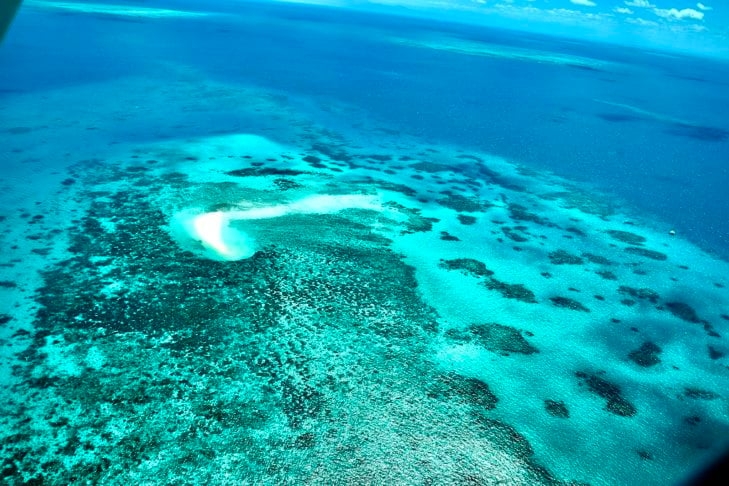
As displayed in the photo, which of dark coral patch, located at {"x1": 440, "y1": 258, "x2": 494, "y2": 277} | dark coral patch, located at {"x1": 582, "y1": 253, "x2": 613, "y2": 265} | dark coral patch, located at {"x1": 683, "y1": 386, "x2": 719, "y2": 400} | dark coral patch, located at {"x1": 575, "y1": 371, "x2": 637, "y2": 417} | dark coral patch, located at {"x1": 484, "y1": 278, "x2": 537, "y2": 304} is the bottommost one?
dark coral patch, located at {"x1": 575, "y1": 371, "x2": 637, "y2": 417}

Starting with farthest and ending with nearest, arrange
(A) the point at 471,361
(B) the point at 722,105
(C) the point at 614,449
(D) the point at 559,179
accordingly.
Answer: (B) the point at 722,105 < (D) the point at 559,179 < (A) the point at 471,361 < (C) the point at 614,449

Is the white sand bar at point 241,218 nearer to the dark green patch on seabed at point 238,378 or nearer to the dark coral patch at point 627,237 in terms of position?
the dark green patch on seabed at point 238,378

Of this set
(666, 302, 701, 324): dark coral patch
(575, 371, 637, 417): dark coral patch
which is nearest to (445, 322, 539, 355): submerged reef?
(575, 371, 637, 417): dark coral patch

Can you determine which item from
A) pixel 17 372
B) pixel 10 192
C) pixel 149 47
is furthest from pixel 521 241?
pixel 149 47

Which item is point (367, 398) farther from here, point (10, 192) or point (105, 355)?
point (10, 192)

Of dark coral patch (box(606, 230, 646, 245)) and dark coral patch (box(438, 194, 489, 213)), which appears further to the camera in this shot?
dark coral patch (box(438, 194, 489, 213))

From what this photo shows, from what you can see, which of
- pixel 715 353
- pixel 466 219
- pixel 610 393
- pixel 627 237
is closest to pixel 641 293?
pixel 715 353

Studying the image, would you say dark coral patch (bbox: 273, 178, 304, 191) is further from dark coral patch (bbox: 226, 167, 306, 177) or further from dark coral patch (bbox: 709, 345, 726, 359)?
dark coral patch (bbox: 709, 345, 726, 359)
